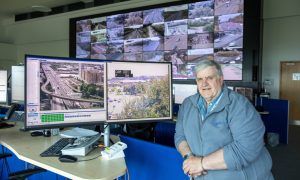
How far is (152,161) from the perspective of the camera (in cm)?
151

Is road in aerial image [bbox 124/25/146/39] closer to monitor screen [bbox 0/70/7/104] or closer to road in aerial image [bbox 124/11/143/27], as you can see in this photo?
road in aerial image [bbox 124/11/143/27]

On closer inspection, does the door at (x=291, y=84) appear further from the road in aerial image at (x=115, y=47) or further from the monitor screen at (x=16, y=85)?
the monitor screen at (x=16, y=85)

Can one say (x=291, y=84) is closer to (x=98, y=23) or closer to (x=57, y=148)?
(x=98, y=23)

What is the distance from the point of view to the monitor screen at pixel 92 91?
1374mm

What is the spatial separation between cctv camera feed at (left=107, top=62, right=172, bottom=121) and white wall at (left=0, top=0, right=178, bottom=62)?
6.58m

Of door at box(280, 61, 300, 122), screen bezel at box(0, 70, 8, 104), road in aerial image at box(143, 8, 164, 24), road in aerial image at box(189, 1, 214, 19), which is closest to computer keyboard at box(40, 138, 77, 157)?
screen bezel at box(0, 70, 8, 104)

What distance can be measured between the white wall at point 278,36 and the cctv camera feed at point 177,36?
7.51ft

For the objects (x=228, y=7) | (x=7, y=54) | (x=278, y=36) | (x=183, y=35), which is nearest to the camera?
(x=228, y=7)

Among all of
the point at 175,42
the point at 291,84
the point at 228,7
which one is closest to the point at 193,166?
the point at 228,7

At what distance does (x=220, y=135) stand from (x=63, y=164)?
2.41 ft

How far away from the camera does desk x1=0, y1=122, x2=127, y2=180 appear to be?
1078 millimetres

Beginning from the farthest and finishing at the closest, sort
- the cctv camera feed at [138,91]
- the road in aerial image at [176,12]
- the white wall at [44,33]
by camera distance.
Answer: the white wall at [44,33], the road in aerial image at [176,12], the cctv camera feed at [138,91]

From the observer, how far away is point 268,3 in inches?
267

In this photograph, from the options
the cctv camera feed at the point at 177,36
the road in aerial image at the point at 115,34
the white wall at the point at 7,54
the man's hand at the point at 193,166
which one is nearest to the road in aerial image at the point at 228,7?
the cctv camera feed at the point at 177,36
